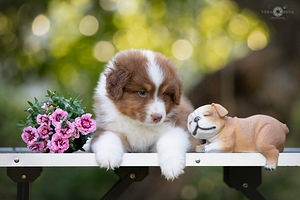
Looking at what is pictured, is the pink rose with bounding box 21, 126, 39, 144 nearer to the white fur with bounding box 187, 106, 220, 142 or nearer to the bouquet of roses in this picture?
the bouquet of roses

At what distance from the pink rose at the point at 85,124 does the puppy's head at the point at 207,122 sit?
2.17 feet

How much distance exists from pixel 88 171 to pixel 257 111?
8.64 ft

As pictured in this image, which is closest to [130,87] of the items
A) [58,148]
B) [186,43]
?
[58,148]

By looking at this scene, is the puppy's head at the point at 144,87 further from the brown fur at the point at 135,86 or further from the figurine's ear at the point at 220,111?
the figurine's ear at the point at 220,111

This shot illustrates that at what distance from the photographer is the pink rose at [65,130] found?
2680 mm

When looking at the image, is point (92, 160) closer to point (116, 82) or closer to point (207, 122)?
point (116, 82)

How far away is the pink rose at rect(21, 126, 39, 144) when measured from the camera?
8.93 feet

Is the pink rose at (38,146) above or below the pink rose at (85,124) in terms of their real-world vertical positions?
below

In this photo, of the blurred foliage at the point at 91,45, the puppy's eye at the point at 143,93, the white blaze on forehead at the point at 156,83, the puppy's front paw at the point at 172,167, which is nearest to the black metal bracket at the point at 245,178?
the puppy's front paw at the point at 172,167

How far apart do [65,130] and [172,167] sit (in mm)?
768

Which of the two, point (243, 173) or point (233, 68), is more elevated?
point (233, 68)

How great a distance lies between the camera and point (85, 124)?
2.74 m

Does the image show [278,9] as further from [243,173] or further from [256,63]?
[243,173]

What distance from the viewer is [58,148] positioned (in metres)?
2.64
